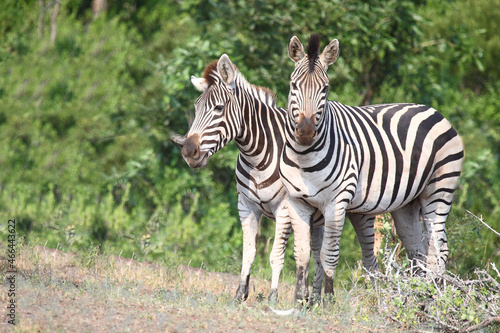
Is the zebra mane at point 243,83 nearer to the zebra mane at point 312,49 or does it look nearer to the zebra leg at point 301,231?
the zebra mane at point 312,49

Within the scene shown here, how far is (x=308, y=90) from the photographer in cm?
536

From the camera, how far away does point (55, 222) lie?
9.11 meters

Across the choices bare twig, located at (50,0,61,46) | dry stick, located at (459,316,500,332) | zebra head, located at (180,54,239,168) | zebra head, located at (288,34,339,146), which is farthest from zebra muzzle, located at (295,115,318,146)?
bare twig, located at (50,0,61,46)

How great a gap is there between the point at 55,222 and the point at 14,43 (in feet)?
28.8

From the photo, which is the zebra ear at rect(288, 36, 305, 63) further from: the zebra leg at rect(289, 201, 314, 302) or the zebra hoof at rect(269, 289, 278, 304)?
the zebra hoof at rect(269, 289, 278, 304)

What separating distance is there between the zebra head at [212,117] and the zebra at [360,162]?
2.13 feet

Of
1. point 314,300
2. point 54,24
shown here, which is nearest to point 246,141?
point 314,300

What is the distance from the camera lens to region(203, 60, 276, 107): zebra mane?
6.01m

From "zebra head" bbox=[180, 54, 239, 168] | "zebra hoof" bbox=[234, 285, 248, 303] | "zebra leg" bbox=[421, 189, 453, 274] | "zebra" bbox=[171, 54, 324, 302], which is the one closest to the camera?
"zebra head" bbox=[180, 54, 239, 168]

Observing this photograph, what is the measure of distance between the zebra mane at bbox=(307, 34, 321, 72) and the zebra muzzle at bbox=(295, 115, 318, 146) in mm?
565

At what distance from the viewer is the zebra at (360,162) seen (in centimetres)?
555

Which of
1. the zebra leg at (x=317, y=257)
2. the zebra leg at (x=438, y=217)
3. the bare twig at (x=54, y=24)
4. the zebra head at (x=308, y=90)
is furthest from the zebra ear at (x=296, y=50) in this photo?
the bare twig at (x=54, y=24)

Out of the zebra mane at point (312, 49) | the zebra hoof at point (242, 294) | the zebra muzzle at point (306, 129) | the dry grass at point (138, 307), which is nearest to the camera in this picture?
the dry grass at point (138, 307)

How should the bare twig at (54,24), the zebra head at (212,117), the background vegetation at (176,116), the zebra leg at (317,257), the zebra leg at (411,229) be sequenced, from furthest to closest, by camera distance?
the bare twig at (54,24) → the background vegetation at (176,116) → the zebra leg at (411,229) → the zebra leg at (317,257) → the zebra head at (212,117)
